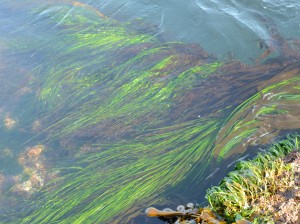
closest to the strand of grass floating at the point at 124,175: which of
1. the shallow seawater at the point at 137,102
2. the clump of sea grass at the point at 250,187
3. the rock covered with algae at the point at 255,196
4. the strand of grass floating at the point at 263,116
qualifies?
the shallow seawater at the point at 137,102

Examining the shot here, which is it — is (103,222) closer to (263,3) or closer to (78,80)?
(78,80)

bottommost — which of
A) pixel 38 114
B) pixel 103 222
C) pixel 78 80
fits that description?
pixel 103 222

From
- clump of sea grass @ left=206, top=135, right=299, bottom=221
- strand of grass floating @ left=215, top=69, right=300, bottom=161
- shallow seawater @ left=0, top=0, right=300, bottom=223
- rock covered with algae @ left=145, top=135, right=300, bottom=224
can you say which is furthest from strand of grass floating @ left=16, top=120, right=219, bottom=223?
clump of sea grass @ left=206, top=135, right=299, bottom=221

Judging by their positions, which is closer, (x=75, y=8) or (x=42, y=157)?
(x=42, y=157)

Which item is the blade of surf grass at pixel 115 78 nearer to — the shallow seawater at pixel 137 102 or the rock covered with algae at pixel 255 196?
the shallow seawater at pixel 137 102

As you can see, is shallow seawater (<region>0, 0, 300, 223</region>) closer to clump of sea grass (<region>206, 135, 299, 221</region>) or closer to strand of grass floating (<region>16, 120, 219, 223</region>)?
strand of grass floating (<region>16, 120, 219, 223</region>)

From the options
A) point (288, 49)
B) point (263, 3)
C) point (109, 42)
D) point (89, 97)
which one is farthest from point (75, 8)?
point (288, 49)

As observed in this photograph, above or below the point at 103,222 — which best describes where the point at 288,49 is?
above

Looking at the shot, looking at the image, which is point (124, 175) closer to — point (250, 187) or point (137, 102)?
point (137, 102)
